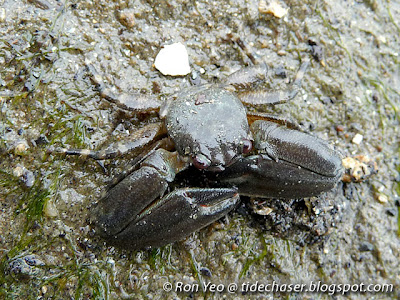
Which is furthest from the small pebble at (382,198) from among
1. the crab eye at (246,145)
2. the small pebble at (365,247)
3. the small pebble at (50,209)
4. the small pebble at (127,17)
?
the small pebble at (50,209)

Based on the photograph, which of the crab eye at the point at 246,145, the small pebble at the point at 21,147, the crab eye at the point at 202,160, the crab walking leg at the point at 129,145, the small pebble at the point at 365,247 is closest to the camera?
the crab eye at the point at 202,160

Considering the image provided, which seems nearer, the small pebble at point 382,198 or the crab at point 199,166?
the crab at point 199,166

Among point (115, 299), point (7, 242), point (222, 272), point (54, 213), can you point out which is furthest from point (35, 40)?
point (222, 272)

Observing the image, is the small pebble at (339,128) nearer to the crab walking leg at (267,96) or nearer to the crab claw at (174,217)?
the crab walking leg at (267,96)

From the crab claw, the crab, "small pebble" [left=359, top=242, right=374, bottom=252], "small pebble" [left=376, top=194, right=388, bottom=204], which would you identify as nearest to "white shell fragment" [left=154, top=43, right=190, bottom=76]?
the crab

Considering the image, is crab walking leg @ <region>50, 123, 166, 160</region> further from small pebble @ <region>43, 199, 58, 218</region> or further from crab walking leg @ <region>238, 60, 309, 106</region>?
crab walking leg @ <region>238, 60, 309, 106</region>

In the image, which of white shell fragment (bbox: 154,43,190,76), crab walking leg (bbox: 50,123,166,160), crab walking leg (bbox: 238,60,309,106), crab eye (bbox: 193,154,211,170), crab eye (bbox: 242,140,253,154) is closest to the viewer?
crab eye (bbox: 193,154,211,170)

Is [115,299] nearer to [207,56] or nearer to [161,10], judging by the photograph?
[207,56]
